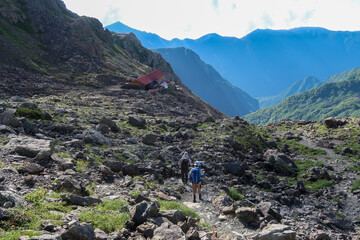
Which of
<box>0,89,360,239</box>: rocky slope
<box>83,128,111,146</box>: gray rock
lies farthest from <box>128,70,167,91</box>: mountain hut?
<box>83,128,111,146</box>: gray rock

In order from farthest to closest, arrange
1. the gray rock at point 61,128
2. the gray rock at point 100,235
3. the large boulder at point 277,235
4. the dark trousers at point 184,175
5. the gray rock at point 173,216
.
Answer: the gray rock at point 61,128, the dark trousers at point 184,175, the gray rock at point 173,216, the large boulder at point 277,235, the gray rock at point 100,235

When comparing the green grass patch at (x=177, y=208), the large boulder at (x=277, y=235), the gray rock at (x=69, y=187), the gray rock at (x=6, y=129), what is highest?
the gray rock at (x=6, y=129)

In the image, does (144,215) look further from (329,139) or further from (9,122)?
(329,139)

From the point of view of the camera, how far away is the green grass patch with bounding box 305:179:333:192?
20628 millimetres

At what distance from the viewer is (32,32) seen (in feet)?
197

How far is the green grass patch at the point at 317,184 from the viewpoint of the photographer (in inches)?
812

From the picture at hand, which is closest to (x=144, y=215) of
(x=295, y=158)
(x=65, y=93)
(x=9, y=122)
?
(x=9, y=122)

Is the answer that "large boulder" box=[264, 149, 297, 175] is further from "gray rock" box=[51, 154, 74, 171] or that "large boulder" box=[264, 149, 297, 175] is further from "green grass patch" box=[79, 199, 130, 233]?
"green grass patch" box=[79, 199, 130, 233]

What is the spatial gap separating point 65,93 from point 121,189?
104ft

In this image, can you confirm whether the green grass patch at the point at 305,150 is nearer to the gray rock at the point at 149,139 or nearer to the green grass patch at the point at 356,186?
the green grass patch at the point at 356,186

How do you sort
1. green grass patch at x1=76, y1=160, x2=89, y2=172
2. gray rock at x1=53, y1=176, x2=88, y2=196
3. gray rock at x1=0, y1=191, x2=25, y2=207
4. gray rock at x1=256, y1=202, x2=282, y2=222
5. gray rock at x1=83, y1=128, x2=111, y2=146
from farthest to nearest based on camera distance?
gray rock at x1=83, y1=128, x2=111, y2=146, green grass patch at x1=76, y1=160, x2=89, y2=172, gray rock at x1=256, y1=202, x2=282, y2=222, gray rock at x1=53, y1=176, x2=88, y2=196, gray rock at x1=0, y1=191, x2=25, y2=207

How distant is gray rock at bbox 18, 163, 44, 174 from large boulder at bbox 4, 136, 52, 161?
126 centimetres

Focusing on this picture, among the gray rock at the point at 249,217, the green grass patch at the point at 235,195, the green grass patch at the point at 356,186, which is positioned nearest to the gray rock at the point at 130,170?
the green grass patch at the point at 235,195

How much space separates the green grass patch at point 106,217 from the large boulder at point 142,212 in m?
0.35
